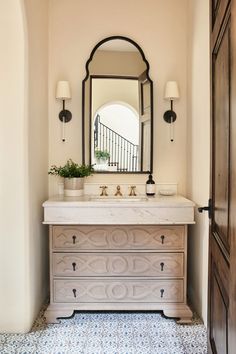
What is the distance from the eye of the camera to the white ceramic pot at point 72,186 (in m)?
2.78

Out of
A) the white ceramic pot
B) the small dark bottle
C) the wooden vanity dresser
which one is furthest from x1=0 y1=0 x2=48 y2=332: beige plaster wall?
the small dark bottle

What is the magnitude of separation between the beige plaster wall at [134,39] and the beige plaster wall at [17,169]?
0.54m

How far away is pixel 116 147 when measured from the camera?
9.75ft

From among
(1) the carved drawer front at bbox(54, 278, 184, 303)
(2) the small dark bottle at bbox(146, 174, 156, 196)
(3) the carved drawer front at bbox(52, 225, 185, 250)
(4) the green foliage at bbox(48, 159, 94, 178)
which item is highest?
(4) the green foliage at bbox(48, 159, 94, 178)

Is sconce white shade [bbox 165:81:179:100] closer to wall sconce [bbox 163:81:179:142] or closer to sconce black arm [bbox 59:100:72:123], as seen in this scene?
wall sconce [bbox 163:81:179:142]

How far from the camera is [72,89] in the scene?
3002mm

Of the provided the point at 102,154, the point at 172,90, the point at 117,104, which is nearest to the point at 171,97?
the point at 172,90

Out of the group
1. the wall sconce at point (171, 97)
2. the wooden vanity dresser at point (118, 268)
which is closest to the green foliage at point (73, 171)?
the wooden vanity dresser at point (118, 268)

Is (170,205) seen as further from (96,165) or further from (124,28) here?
(124,28)

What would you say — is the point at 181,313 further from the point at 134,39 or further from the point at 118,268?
the point at 134,39

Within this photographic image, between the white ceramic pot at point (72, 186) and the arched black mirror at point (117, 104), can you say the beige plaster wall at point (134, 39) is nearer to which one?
the arched black mirror at point (117, 104)

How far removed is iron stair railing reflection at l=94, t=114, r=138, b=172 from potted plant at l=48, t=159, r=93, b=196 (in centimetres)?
26

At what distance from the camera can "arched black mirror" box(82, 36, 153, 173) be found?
2.94m

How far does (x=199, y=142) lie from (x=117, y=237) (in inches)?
38.7
